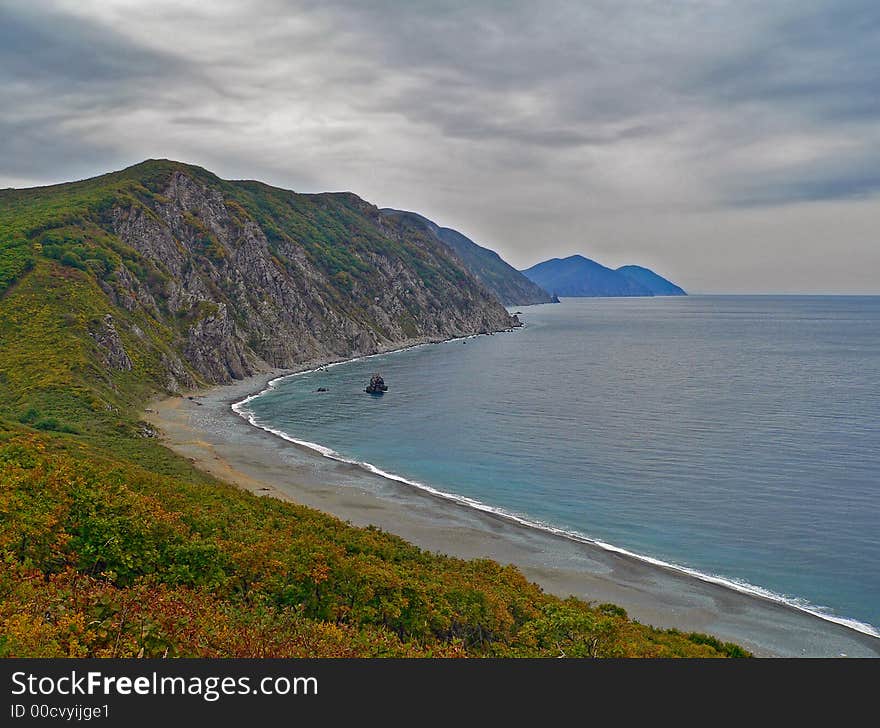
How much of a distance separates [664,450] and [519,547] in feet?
117

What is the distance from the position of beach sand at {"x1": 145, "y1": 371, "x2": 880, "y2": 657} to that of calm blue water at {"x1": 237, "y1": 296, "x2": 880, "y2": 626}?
327cm

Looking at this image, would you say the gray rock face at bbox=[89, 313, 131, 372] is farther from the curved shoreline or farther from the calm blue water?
the curved shoreline

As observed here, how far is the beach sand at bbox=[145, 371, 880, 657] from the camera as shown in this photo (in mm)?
36500

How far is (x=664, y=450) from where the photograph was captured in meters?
76.8

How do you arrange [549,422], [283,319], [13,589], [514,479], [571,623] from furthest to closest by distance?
[283,319] → [549,422] → [514,479] → [571,623] → [13,589]

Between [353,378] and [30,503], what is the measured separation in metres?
118

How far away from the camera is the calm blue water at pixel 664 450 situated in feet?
157

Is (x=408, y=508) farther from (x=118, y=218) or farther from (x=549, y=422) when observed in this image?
(x=118, y=218)

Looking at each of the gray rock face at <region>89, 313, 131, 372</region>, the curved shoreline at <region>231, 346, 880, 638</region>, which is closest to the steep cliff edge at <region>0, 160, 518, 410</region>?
the gray rock face at <region>89, 313, 131, 372</region>

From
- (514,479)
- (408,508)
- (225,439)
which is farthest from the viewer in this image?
(225,439)

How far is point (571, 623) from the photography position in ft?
75.0

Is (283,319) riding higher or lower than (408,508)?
higher

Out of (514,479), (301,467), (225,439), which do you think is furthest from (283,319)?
(514,479)

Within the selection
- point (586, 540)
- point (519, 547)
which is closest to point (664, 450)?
point (586, 540)
